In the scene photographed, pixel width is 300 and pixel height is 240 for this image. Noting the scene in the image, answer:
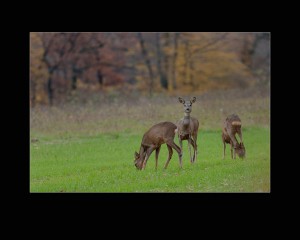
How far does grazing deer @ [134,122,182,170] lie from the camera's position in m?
14.2

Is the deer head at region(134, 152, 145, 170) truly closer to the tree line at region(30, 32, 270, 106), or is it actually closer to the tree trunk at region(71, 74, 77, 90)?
the tree line at region(30, 32, 270, 106)

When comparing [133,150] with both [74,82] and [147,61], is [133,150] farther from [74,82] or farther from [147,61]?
[147,61]

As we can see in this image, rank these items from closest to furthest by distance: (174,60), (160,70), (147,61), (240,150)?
(240,150)
(174,60)
(160,70)
(147,61)

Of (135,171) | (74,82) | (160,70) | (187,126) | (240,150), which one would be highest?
(160,70)

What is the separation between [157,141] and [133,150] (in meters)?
2.62

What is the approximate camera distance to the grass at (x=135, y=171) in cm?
1352

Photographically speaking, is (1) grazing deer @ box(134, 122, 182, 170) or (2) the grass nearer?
(2) the grass

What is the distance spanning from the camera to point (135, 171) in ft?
47.0

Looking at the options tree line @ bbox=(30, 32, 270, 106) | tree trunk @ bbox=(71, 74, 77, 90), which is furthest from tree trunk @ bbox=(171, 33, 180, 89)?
tree trunk @ bbox=(71, 74, 77, 90)

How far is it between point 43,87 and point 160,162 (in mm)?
18441

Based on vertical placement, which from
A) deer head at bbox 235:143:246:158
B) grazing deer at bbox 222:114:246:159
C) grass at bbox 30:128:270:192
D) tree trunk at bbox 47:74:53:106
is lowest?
grass at bbox 30:128:270:192

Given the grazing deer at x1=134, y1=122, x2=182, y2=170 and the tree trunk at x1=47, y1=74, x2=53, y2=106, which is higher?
the tree trunk at x1=47, y1=74, x2=53, y2=106

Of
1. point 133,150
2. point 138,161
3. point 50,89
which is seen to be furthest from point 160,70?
point 138,161

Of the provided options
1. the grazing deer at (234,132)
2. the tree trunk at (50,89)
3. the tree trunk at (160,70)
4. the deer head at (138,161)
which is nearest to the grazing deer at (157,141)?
the deer head at (138,161)
